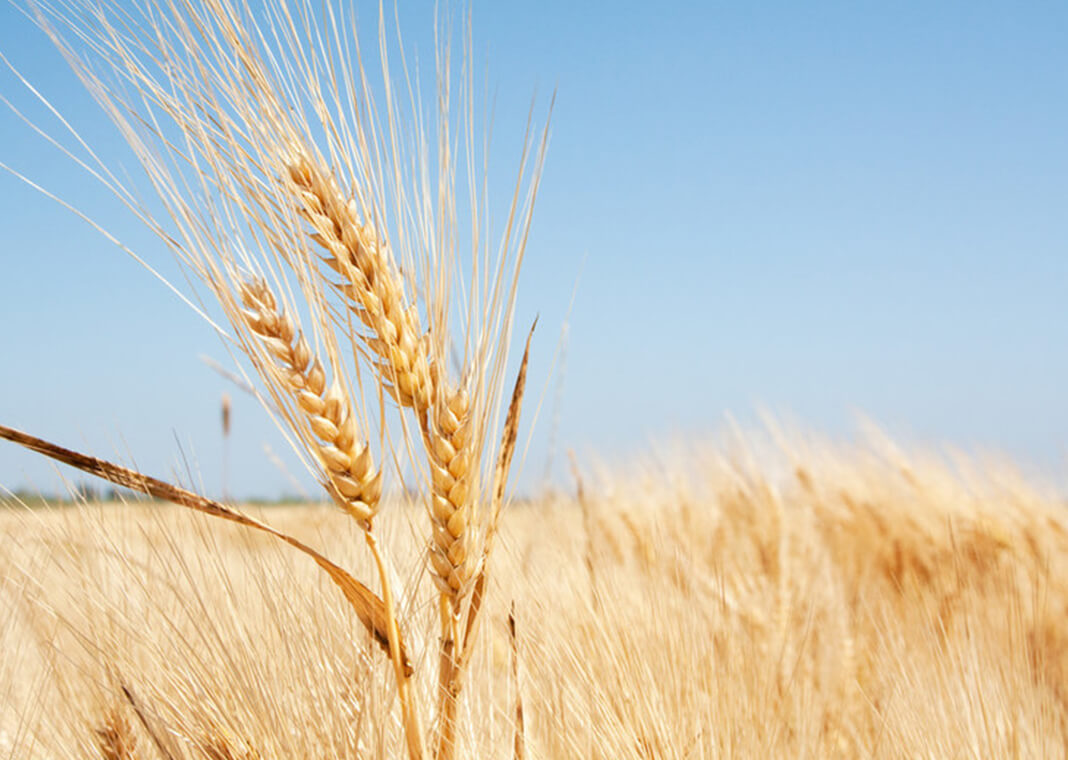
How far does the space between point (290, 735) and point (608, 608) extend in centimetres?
44

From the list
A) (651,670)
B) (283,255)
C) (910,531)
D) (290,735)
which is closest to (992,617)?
(910,531)

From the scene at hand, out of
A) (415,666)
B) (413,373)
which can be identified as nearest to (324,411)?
(413,373)

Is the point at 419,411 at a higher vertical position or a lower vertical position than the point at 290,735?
higher

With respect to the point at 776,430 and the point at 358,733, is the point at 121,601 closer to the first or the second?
the point at 358,733

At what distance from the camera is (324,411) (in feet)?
2.38

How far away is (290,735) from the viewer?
845 millimetres

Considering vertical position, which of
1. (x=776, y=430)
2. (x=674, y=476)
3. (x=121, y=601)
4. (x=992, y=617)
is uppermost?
(x=776, y=430)

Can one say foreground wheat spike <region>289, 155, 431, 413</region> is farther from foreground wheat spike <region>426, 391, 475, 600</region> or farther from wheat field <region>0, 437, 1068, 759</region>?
wheat field <region>0, 437, 1068, 759</region>

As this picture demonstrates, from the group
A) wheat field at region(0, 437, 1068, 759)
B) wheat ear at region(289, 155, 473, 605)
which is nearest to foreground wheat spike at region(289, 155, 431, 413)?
wheat ear at region(289, 155, 473, 605)

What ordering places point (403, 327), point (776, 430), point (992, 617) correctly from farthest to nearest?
point (776, 430) → point (992, 617) → point (403, 327)

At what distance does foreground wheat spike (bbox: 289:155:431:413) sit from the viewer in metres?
0.74

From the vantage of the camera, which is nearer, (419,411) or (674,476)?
(419,411)

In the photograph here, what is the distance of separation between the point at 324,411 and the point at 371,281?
13 cm

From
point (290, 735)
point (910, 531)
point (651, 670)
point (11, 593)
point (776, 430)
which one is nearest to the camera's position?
point (290, 735)
